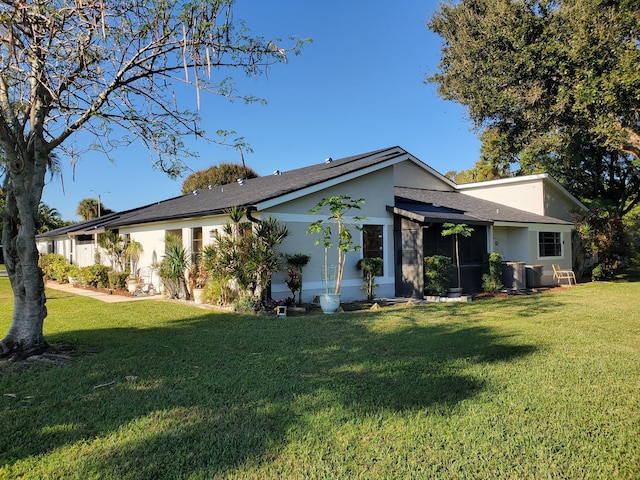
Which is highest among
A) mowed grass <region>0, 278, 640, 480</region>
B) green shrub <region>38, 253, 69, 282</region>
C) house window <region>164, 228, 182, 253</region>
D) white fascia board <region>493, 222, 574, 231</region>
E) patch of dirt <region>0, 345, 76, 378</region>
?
white fascia board <region>493, 222, 574, 231</region>

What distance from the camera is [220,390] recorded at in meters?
4.92

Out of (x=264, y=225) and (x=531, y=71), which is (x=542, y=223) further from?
(x=264, y=225)

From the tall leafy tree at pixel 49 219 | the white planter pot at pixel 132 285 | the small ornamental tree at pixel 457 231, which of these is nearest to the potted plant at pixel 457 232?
the small ornamental tree at pixel 457 231

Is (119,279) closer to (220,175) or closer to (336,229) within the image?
(336,229)

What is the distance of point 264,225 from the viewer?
1124 centimetres

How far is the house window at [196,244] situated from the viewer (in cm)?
1435

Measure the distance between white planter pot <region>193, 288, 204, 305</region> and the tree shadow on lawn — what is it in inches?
181

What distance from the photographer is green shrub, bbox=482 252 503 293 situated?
1584 centimetres

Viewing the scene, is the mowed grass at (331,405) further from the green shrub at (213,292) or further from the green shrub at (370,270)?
the green shrub at (370,270)

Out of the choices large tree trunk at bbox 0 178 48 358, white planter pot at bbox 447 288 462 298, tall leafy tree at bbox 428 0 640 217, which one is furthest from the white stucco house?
A: large tree trunk at bbox 0 178 48 358

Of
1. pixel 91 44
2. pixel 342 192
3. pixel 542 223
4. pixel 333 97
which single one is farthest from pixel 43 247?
pixel 542 223

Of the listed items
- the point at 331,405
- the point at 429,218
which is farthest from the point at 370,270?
the point at 331,405

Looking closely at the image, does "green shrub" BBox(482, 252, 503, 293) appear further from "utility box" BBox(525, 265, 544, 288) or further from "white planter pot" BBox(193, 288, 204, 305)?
"white planter pot" BBox(193, 288, 204, 305)

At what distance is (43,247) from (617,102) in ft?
113
